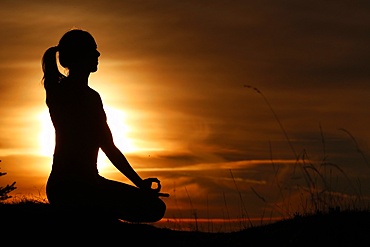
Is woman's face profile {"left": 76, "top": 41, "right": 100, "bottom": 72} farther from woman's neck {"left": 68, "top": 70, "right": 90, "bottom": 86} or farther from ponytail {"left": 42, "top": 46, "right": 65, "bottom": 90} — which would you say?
ponytail {"left": 42, "top": 46, "right": 65, "bottom": 90}

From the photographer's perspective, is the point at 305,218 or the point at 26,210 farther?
the point at 26,210

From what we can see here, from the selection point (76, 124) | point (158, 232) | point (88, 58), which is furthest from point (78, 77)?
point (158, 232)

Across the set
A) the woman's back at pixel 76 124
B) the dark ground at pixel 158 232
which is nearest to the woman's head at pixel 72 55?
the woman's back at pixel 76 124

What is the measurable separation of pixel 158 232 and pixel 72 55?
2821 millimetres

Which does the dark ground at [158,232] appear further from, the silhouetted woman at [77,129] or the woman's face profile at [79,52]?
the woman's face profile at [79,52]

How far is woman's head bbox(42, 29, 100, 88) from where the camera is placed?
8.90m

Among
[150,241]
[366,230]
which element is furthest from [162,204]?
[366,230]

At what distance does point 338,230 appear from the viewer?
870 cm

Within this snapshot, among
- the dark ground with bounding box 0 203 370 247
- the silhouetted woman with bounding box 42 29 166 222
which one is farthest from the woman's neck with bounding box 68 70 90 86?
the dark ground with bounding box 0 203 370 247

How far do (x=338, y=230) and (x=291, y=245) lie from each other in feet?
2.57

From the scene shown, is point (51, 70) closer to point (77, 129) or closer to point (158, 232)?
point (77, 129)

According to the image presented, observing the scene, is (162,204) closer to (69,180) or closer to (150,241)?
(150,241)

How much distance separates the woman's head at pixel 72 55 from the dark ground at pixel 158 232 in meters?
2.03

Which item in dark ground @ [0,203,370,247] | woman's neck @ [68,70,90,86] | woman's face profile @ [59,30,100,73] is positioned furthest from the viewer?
woman's neck @ [68,70,90,86]
